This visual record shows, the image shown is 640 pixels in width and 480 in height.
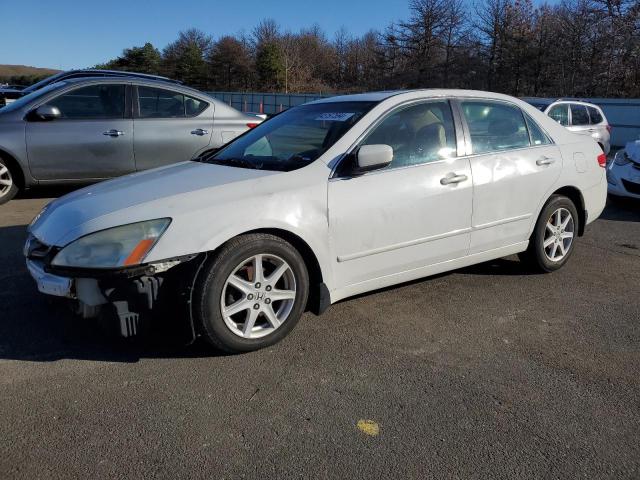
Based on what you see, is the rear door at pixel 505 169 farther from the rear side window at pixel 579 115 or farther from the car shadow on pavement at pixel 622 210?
the rear side window at pixel 579 115

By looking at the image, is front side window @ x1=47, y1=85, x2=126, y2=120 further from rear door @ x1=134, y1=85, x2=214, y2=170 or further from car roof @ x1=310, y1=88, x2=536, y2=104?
car roof @ x1=310, y1=88, x2=536, y2=104

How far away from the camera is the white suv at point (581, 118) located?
12113 millimetres

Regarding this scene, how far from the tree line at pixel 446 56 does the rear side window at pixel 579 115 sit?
2207 cm

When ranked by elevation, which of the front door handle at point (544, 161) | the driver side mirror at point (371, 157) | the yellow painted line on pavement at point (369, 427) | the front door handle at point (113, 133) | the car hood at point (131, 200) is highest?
the front door handle at point (113, 133)

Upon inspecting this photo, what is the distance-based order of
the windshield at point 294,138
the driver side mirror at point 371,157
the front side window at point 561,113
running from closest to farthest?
the driver side mirror at point 371,157
the windshield at point 294,138
the front side window at point 561,113

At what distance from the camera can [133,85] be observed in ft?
25.0

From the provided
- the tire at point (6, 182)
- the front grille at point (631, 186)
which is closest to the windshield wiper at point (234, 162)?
the tire at point (6, 182)

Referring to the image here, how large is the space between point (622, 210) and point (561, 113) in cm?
461

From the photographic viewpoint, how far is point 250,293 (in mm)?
3273

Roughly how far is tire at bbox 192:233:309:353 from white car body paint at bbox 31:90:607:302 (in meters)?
0.12

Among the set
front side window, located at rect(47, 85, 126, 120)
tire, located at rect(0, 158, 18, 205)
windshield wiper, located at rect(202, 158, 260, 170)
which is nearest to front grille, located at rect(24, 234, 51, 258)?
windshield wiper, located at rect(202, 158, 260, 170)

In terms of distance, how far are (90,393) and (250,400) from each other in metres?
0.82

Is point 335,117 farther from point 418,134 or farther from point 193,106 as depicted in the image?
point 193,106

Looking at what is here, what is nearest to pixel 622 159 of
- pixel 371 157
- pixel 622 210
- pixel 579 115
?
pixel 622 210
